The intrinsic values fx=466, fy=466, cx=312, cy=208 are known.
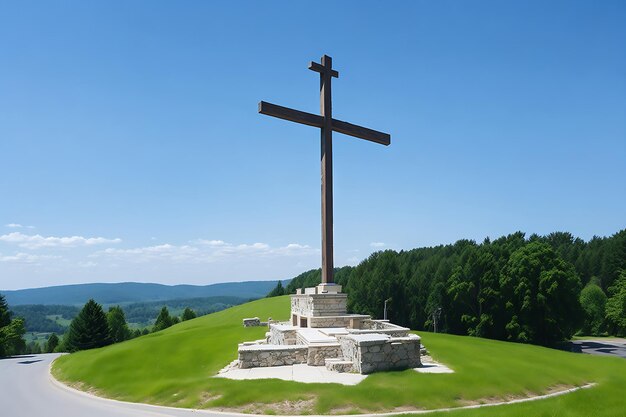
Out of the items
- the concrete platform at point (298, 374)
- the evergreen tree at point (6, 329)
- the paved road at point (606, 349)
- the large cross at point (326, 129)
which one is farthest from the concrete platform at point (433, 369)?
the evergreen tree at point (6, 329)

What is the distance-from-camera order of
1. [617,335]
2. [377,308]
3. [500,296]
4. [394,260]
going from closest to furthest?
[500,296] < [617,335] < [377,308] < [394,260]

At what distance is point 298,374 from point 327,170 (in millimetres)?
11942

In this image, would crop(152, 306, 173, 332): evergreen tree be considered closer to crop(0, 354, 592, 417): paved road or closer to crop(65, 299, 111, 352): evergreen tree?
crop(65, 299, 111, 352): evergreen tree

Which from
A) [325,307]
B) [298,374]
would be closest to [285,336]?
[325,307]

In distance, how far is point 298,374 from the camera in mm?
16641

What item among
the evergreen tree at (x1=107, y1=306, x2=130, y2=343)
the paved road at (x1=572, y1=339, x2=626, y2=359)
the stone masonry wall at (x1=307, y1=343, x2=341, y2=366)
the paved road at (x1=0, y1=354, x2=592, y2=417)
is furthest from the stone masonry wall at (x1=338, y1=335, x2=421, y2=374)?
the evergreen tree at (x1=107, y1=306, x2=130, y2=343)

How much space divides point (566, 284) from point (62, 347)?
240ft

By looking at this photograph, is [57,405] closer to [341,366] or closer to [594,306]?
[341,366]

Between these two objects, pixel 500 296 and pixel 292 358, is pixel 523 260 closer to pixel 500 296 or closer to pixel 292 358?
pixel 500 296

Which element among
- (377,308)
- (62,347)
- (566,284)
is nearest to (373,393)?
(566,284)

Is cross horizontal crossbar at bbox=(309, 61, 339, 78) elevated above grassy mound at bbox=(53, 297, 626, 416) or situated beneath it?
elevated above

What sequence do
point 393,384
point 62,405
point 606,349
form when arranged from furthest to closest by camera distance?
point 606,349 < point 62,405 < point 393,384

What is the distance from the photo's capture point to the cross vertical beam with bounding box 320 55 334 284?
81.4 feet

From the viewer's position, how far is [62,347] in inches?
2950
